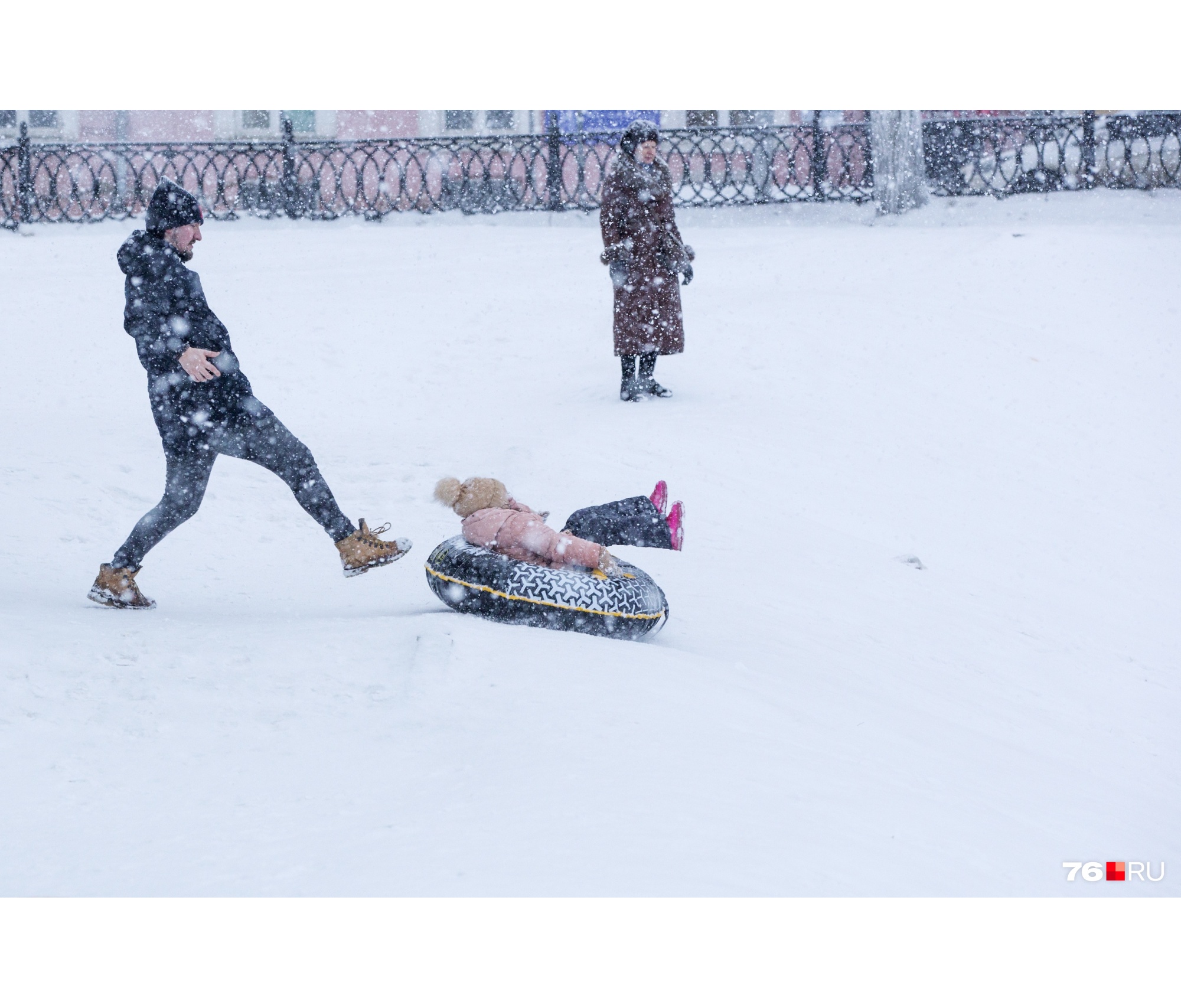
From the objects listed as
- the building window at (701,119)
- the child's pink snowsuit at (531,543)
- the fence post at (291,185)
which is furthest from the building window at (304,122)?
the child's pink snowsuit at (531,543)

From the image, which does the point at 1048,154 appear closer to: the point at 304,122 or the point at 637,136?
the point at 637,136

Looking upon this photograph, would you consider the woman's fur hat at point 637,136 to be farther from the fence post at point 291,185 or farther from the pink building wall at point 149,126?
the pink building wall at point 149,126

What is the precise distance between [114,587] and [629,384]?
15.2 ft

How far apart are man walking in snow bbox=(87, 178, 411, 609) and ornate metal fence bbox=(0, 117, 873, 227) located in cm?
1048

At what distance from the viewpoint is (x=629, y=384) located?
28.1 ft

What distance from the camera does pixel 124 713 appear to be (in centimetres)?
366

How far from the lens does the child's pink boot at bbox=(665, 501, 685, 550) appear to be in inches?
213

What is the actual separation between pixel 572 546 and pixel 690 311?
6907 millimetres

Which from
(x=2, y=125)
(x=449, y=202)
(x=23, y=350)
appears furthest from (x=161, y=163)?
(x=23, y=350)

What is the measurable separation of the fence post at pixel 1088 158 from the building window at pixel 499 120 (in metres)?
7.10

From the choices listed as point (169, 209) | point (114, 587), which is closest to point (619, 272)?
point (169, 209)

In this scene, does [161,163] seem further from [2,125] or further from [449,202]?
[449,202]

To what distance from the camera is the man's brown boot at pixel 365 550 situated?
4.56m

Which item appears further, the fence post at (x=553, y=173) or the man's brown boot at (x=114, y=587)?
the fence post at (x=553, y=173)
